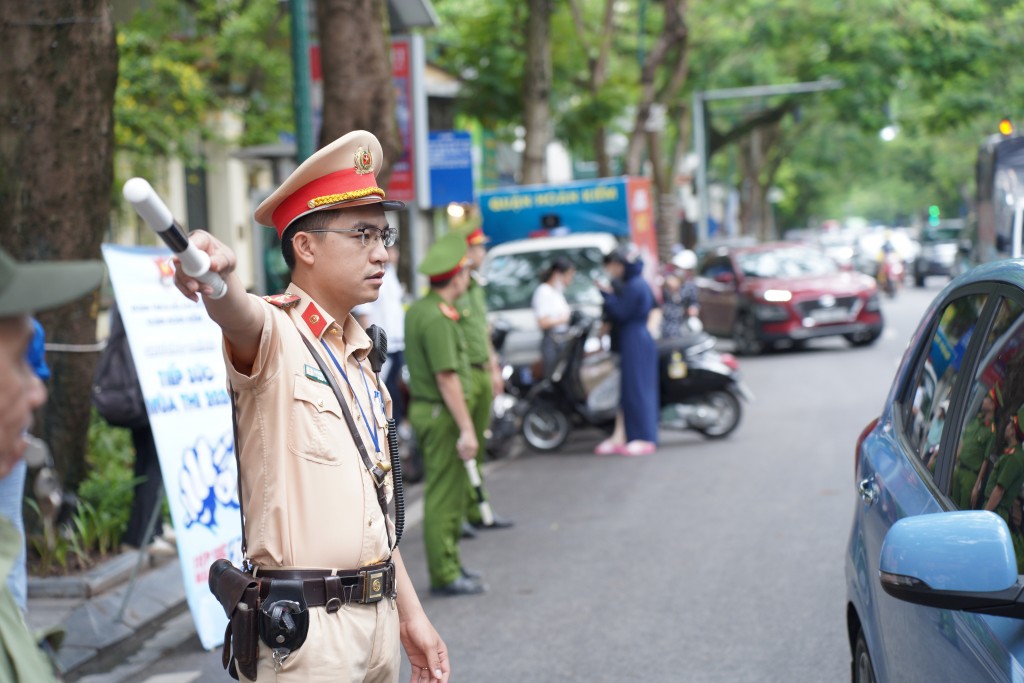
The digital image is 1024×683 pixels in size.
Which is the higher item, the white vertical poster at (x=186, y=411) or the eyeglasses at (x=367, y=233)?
the eyeglasses at (x=367, y=233)

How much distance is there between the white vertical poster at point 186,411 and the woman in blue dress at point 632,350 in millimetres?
5765

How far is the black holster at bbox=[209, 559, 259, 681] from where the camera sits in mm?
2900

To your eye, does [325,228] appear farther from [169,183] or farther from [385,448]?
[169,183]

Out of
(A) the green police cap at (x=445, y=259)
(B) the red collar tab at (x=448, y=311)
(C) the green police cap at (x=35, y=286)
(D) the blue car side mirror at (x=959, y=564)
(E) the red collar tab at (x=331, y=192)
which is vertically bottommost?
(D) the blue car side mirror at (x=959, y=564)

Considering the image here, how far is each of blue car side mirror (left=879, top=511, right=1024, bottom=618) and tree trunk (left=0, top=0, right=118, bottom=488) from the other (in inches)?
234

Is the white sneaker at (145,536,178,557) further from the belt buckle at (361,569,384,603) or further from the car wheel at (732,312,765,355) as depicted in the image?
the car wheel at (732,312,765,355)

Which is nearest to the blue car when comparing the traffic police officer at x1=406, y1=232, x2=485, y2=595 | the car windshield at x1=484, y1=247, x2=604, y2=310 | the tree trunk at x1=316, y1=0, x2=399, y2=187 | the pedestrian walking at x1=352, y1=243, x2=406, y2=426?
the traffic police officer at x1=406, y1=232, x2=485, y2=595

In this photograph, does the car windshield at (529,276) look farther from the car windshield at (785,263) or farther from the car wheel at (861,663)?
the car wheel at (861,663)

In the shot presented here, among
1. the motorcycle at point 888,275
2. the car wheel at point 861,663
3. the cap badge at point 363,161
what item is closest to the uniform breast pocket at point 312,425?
the cap badge at point 363,161

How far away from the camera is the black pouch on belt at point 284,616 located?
2.85 meters

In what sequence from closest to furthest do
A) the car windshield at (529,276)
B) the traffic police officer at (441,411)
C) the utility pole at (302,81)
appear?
the traffic police officer at (441,411)
the utility pole at (302,81)
the car windshield at (529,276)

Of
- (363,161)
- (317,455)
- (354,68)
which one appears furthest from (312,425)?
(354,68)

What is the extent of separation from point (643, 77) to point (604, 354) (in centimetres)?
1345

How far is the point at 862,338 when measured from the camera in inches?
860
